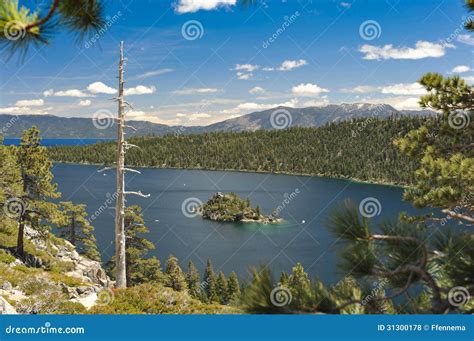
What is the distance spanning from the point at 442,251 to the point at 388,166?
5039 inches

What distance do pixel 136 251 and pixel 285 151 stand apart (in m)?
147

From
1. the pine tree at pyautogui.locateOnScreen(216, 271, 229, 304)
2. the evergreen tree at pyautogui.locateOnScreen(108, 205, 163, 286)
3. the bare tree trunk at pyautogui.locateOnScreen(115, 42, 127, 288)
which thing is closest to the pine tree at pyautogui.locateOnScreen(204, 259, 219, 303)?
the pine tree at pyautogui.locateOnScreen(216, 271, 229, 304)

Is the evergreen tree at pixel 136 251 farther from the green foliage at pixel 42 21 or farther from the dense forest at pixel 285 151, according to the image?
the dense forest at pixel 285 151

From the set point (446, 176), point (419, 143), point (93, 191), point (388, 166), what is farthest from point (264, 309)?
point (388, 166)

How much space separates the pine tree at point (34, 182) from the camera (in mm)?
17266

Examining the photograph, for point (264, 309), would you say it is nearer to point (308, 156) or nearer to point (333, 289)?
point (333, 289)

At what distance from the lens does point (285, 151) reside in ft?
545

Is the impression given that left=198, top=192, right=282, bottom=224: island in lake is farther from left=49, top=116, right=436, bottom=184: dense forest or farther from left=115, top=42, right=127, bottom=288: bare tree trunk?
left=49, top=116, right=436, bottom=184: dense forest

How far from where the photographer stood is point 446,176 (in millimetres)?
6387

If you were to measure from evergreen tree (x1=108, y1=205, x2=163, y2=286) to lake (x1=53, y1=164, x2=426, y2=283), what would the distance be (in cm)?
161

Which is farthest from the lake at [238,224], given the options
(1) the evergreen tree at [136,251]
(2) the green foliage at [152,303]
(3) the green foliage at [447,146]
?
(3) the green foliage at [447,146]

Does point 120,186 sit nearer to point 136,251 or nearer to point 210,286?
point 136,251

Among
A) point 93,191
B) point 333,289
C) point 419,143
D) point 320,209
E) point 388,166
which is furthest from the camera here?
point 388,166

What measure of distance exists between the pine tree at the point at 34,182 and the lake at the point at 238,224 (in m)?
4.20
